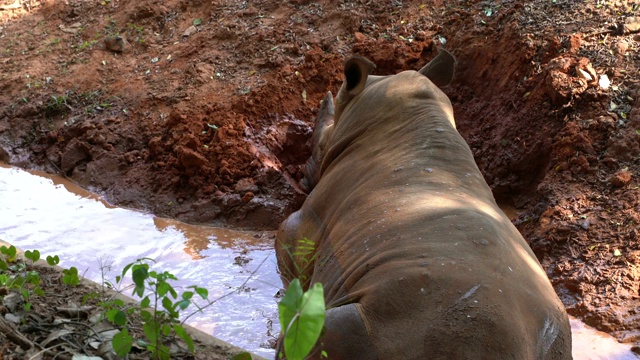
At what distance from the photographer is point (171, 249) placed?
24.0 feet

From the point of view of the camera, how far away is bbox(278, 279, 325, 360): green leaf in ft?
7.11

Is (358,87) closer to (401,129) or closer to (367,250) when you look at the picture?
(401,129)

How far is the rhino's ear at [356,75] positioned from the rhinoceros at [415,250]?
203 millimetres

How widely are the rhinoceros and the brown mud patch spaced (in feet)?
6.21

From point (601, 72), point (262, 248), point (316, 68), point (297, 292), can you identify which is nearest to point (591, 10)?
point (601, 72)

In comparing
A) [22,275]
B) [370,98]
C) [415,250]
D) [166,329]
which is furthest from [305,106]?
[166,329]

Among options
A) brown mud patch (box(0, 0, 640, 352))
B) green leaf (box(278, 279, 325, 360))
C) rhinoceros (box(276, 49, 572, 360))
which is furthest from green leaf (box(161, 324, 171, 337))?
brown mud patch (box(0, 0, 640, 352))

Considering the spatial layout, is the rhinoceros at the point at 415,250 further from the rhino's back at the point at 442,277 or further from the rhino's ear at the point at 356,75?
the rhino's ear at the point at 356,75

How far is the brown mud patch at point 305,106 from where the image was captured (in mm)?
6930

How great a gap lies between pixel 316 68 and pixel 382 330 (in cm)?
595

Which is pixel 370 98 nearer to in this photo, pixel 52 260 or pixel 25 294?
pixel 52 260

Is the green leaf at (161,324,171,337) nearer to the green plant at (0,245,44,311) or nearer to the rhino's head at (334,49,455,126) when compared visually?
the green plant at (0,245,44,311)

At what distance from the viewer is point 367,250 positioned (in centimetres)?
424

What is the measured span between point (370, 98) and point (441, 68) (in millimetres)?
794
